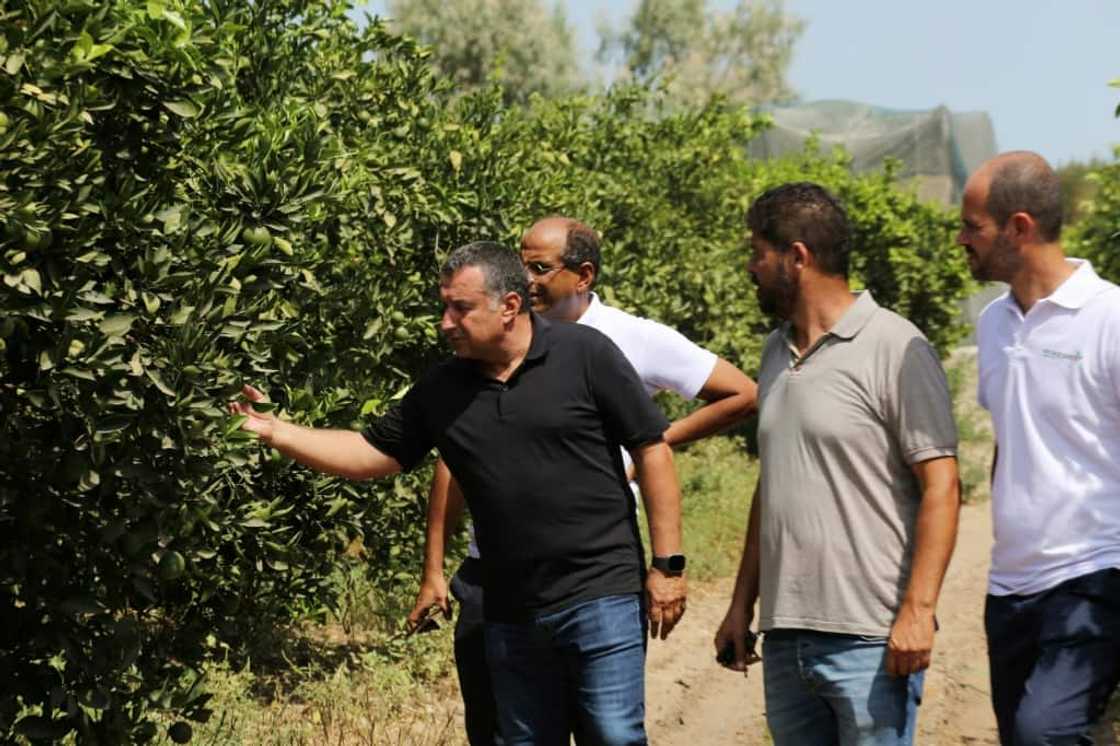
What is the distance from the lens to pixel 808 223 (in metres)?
3.91

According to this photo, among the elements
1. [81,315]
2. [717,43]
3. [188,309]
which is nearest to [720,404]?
[188,309]

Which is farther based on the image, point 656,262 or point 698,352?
point 656,262

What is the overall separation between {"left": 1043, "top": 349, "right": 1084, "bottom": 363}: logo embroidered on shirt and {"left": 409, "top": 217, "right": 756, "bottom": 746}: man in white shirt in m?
1.16

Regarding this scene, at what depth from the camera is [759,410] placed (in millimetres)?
4098

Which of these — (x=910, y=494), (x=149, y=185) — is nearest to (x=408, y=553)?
(x=149, y=185)

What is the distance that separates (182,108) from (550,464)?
1409mm

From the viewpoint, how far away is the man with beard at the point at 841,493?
12.1ft

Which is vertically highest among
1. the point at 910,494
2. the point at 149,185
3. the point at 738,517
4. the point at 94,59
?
the point at 94,59

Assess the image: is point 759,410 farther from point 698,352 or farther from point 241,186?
point 241,186

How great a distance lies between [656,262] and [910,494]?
337 inches

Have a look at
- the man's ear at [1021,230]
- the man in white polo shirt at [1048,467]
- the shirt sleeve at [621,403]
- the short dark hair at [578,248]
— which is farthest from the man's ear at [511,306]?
the man's ear at [1021,230]

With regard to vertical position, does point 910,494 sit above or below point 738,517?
above

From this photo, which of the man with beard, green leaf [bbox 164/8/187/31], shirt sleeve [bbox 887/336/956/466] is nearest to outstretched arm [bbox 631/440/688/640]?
the man with beard

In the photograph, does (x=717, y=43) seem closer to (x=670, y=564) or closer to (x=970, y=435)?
(x=970, y=435)
